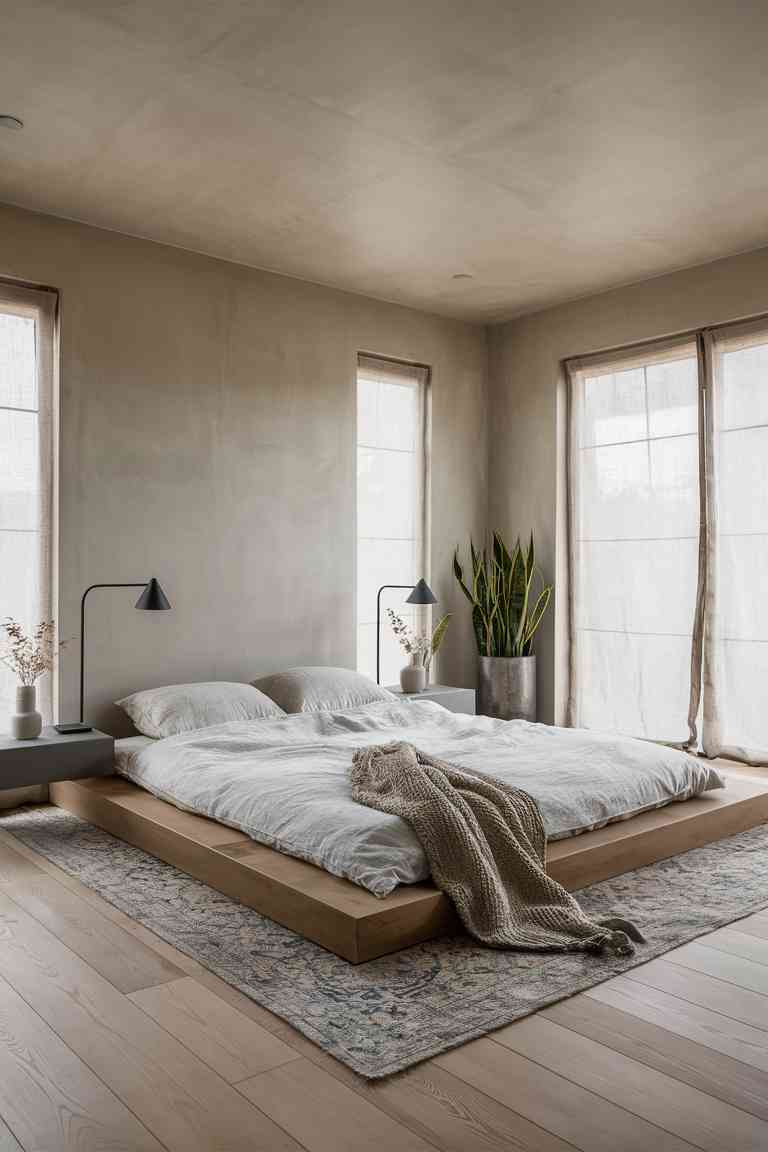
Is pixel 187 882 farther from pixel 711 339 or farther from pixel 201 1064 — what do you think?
pixel 711 339

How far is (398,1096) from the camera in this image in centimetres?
192

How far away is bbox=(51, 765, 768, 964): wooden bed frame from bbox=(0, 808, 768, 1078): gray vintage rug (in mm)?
50

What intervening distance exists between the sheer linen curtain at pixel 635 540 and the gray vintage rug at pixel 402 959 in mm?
2070

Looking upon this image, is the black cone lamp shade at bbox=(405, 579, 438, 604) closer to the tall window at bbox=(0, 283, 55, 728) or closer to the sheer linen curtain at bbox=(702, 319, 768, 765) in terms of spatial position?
the sheer linen curtain at bbox=(702, 319, 768, 765)

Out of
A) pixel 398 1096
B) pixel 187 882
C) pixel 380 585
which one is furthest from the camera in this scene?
pixel 380 585

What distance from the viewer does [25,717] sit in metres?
3.99

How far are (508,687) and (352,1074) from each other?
4068mm

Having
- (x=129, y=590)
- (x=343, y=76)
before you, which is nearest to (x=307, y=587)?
(x=129, y=590)

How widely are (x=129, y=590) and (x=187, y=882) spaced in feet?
6.43

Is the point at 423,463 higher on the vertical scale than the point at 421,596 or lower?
higher

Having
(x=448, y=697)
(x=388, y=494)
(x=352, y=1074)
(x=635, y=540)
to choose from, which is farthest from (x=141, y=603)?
(x=635, y=540)

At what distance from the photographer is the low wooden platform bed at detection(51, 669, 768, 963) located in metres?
2.71

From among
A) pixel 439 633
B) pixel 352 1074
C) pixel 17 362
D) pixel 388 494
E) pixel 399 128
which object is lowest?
pixel 352 1074

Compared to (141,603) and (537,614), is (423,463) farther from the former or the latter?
(141,603)
